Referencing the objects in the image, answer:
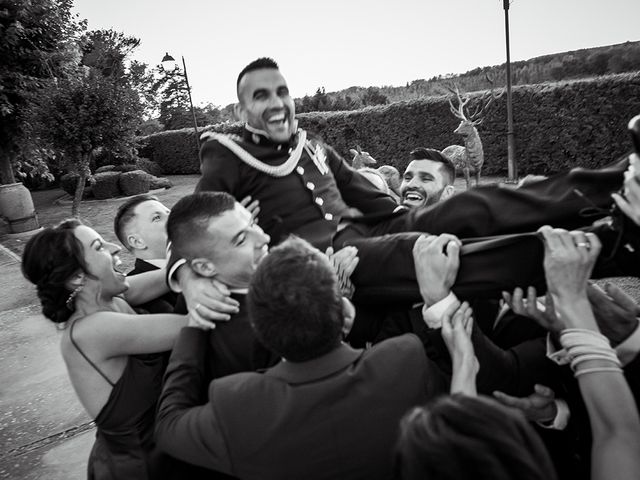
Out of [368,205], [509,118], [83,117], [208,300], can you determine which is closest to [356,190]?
[368,205]

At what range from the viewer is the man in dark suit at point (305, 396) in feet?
3.84

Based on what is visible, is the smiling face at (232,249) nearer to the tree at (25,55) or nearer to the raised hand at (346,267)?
the raised hand at (346,267)

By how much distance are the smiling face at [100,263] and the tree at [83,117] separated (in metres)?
10.1

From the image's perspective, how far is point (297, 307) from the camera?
1220 millimetres

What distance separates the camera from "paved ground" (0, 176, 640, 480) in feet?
11.0

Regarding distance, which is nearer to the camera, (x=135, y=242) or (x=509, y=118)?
(x=135, y=242)

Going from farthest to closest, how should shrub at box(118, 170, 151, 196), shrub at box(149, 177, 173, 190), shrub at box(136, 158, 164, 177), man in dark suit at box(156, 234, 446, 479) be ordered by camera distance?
shrub at box(136, 158, 164, 177)
shrub at box(149, 177, 173, 190)
shrub at box(118, 170, 151, 196)
man in dark suit at box(156, 234, 446, 479)

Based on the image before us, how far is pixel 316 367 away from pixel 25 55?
1402cm

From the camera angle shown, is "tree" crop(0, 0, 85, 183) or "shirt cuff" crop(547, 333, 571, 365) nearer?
"shirt cuff" crop(547, 333, 571, 365)

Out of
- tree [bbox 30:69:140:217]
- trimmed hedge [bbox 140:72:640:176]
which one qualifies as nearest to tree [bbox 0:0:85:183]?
tree [bbox 30:69:140:217]

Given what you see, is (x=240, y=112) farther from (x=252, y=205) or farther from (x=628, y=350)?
(x=628, y=350)

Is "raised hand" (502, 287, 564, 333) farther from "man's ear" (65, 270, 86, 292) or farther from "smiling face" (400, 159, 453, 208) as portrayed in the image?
"smiling face" (400, 159, 453, 208)

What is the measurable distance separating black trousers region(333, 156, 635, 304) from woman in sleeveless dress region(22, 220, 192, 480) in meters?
0.81

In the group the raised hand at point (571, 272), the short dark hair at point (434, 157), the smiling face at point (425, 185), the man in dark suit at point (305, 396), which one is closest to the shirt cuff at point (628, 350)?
the raised hand at point (571, 272)
